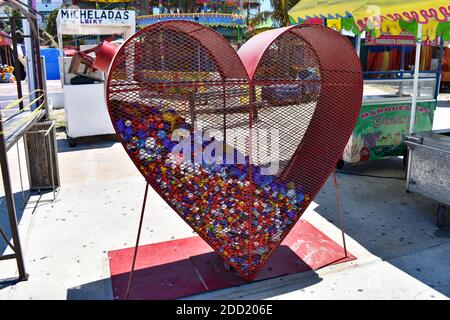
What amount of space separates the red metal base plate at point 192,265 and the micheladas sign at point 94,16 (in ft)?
19.3

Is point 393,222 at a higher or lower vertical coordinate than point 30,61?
lower

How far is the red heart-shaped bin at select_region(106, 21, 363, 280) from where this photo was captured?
3.09 m

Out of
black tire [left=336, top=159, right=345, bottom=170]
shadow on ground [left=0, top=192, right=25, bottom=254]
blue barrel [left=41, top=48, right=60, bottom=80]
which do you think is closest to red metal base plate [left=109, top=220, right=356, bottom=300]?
shadow on ground [left=0, top=192, right=25, bottom=254]

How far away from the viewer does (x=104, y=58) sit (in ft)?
11.3

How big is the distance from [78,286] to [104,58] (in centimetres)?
200

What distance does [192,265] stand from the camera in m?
3.91

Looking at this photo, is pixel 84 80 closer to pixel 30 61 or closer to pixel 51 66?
pixel 30 61

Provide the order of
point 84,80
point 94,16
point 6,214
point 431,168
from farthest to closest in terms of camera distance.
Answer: point 84,80 → point 94,16 → point 6,214 → point 431,168

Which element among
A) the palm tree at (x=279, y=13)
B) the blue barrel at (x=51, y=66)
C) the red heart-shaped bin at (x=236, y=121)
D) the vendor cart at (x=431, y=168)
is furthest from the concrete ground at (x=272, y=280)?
the blue barrel at (x=51, y=66)

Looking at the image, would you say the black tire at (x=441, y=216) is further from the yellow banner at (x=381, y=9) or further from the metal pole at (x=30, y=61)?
the metal pole at (x=30, y=61)

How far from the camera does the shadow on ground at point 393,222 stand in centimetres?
395

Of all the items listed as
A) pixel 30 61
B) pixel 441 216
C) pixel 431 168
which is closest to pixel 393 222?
pixel 441 216

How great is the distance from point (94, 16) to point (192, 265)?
6.49m

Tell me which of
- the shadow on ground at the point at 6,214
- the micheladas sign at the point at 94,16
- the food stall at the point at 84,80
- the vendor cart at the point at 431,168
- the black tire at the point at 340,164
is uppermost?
the micheladas sign at the point at 94,16
